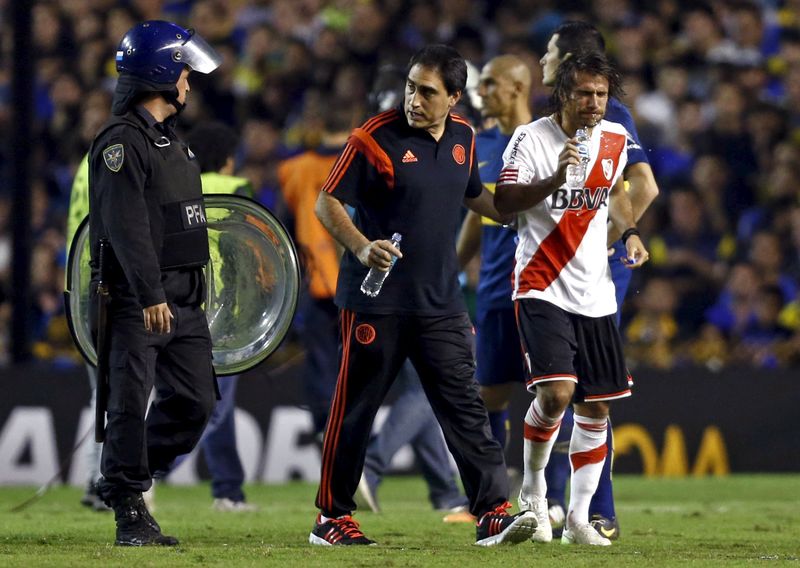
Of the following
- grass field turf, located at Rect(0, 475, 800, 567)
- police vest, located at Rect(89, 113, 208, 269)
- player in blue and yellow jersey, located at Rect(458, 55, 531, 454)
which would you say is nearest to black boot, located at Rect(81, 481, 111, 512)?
grass field turf, located at Rect(0, 475, 800, 567)

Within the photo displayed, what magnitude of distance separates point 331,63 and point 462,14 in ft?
4.52

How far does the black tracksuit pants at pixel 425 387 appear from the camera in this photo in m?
6.42

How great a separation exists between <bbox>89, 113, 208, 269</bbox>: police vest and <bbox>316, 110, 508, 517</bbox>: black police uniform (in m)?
0.54

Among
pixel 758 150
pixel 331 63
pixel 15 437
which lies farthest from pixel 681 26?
pixel 15 437

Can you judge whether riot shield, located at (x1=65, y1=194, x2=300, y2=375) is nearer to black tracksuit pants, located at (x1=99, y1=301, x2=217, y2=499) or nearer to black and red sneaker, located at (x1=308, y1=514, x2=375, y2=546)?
black tracksuit pants, located at (x1=99, y1=301, x2=217, y2=499)

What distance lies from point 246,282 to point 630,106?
707 centimetres

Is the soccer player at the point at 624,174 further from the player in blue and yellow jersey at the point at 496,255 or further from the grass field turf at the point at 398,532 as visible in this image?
the player in blue and yellow jersey at the point at 496,255

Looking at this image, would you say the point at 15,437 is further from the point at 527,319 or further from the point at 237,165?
the point at 527,319

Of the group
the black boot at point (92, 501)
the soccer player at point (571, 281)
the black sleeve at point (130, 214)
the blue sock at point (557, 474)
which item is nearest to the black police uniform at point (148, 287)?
the black sleeve at point (130, 214)

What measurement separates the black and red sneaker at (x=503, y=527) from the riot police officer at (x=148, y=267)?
1.24 metres

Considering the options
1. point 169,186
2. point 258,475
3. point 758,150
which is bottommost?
point 258,475

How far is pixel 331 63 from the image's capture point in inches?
580

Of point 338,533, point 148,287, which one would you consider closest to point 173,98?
point 148,287

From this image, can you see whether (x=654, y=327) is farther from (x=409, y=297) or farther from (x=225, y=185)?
(x=409, y=297)
